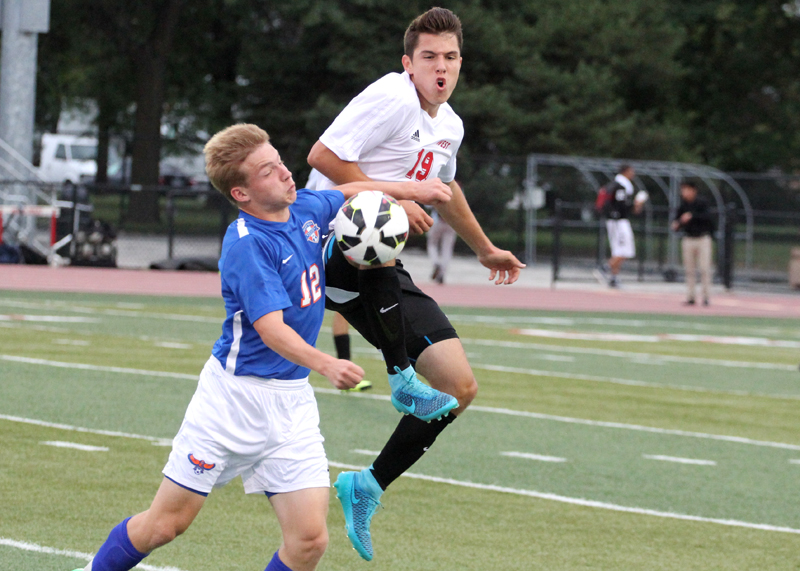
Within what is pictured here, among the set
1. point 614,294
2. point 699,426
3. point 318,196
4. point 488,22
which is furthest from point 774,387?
point 488,22

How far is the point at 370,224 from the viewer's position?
14.7 feet

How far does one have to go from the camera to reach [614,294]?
78.2 feet

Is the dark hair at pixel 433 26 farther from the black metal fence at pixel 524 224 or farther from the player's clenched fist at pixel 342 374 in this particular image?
the black metal fence at pixel 524 224

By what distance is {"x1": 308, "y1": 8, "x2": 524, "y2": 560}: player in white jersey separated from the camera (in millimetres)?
5137

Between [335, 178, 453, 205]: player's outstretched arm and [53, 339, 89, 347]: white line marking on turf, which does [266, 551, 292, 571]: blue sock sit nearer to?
[335, 178, 453, 205]: player's outstretched arm

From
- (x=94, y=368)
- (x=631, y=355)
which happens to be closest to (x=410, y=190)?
(x=94, y=368)

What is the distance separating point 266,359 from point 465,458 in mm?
4196

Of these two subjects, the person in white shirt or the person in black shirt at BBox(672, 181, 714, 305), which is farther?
the person in white shirt

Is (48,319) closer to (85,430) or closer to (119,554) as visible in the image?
(85,430)

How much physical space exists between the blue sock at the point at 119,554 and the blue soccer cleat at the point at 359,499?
111cm

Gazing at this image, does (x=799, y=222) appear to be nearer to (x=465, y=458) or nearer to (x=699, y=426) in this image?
(x=699, y=426)

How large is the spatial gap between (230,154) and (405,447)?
173 cm

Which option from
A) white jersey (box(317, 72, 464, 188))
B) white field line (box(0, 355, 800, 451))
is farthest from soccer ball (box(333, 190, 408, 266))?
white field line (box(0, 355, 800, 451))

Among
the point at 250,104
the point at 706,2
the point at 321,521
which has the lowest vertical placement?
the point at 321,521
